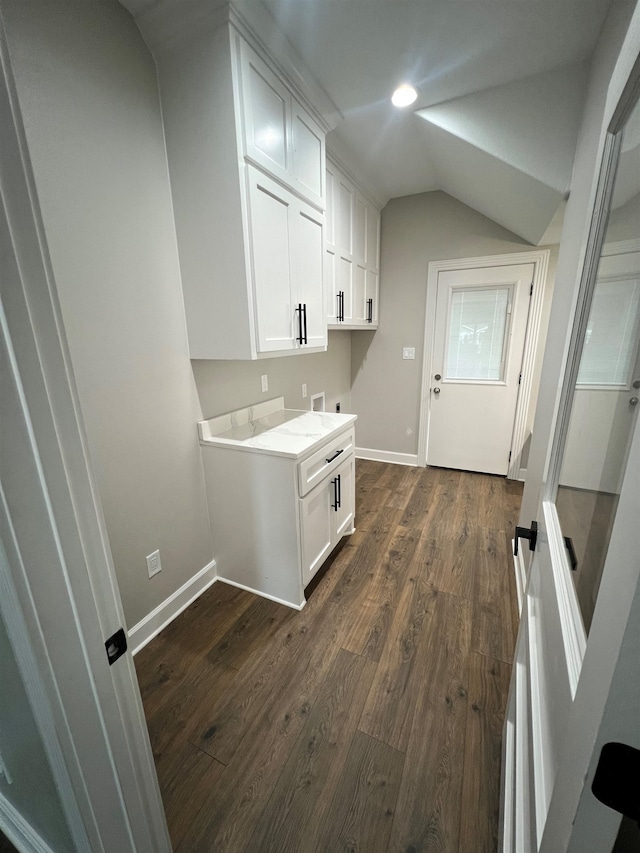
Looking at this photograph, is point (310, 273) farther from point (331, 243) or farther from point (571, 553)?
point (571, 553)

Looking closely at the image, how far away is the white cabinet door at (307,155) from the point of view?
5.59 feet

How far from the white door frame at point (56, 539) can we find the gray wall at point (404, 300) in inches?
128

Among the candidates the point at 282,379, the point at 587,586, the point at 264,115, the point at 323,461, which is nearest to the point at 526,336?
the point at 282,379

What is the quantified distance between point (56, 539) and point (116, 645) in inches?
10.5

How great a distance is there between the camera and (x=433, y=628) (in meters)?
1.71

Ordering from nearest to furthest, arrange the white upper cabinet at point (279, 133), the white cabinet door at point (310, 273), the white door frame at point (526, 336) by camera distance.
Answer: the white upper cabinet at point (279, 133) → the white cabinet door at point (310, 273) → the white door frame at point (526, 336)

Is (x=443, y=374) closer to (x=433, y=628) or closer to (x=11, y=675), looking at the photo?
(x=433, y=628)

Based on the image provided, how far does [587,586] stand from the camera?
60 centimetres

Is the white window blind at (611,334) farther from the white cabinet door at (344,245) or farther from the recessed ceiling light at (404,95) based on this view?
the white cabinet door at (344,245)

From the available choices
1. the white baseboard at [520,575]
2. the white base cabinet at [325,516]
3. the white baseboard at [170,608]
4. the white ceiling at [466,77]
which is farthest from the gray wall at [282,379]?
the white baseboard at [520,575]

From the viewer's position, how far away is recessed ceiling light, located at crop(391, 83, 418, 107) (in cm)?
169

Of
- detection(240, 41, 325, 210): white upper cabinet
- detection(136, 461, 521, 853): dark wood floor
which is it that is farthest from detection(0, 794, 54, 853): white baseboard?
detection(240, 41, 325, 210): white upper cabinet

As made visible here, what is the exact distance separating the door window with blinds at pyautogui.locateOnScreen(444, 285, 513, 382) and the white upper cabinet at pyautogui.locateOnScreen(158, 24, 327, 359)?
6.31 ft

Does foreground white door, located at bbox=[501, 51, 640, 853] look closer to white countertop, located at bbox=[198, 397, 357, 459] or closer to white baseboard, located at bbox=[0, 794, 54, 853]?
white countertop, located at bbox=[198, 397, 357, 459]
